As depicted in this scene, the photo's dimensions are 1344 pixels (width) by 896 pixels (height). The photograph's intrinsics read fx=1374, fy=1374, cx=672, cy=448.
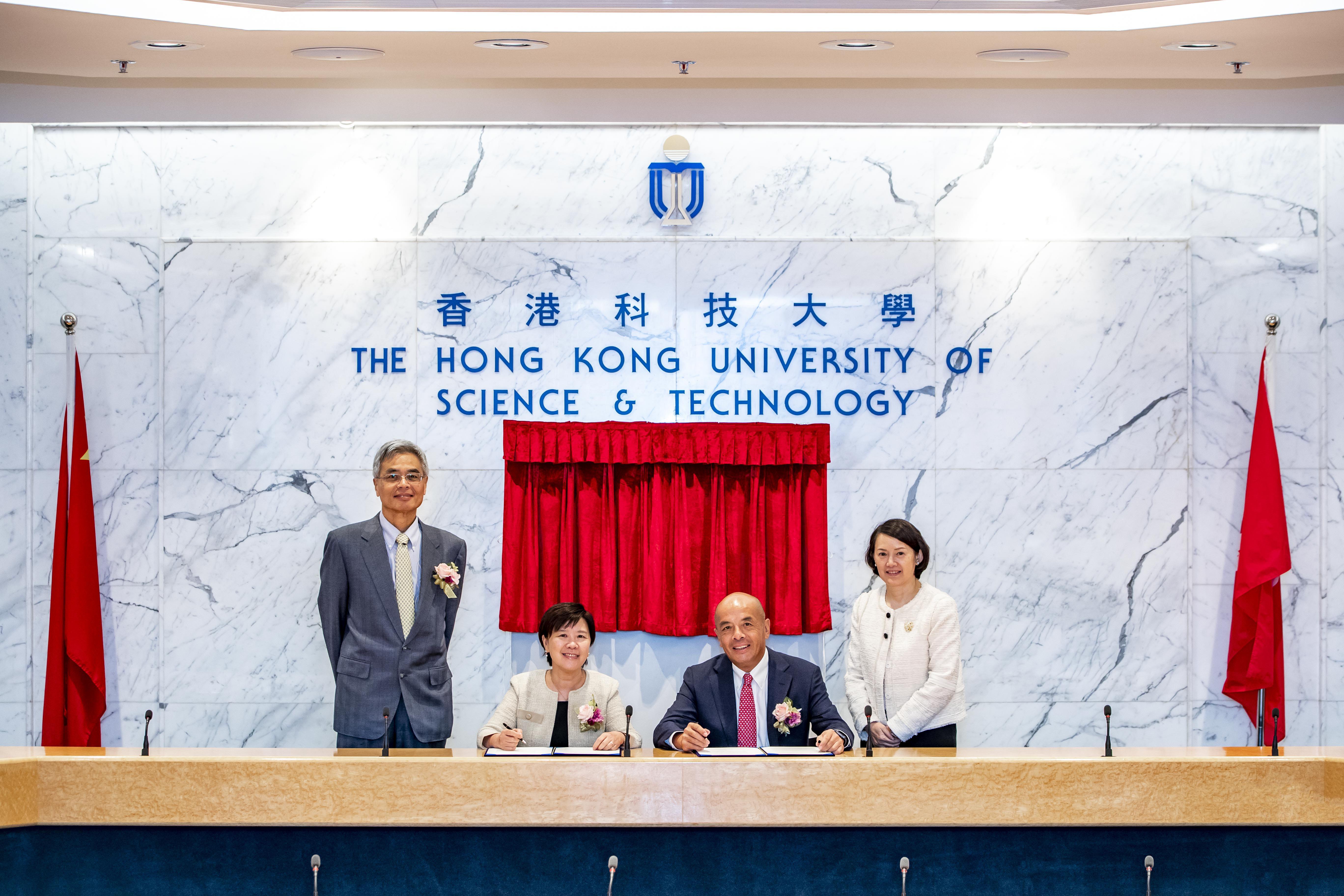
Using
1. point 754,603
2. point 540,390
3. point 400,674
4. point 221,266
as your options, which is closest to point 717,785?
point 754,603

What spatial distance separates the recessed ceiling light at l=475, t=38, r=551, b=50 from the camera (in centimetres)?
502

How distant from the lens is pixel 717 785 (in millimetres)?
3738

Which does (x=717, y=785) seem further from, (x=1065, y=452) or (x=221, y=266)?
(x=221, y=266)

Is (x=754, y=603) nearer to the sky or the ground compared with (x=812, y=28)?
nearer to the ground

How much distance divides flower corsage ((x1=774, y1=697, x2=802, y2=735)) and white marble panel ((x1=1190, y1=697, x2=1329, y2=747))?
7.43 feet

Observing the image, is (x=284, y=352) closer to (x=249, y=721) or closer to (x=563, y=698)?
(x=249, y=721)

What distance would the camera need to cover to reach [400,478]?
193 inches

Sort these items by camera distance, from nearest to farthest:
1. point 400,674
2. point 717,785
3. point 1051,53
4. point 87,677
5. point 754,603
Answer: point 717,785 < point 754,603 < point 400,674 < point 1051,53 < point 87,677

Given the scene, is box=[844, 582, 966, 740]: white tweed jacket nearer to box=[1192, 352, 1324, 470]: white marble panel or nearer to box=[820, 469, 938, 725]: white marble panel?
box=[820, 469, 938, 725]: white marble panel

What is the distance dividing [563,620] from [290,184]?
2.49 m

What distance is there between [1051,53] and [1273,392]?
178cm

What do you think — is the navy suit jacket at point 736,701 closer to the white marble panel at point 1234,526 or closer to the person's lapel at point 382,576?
the person's lapel at point 382,576

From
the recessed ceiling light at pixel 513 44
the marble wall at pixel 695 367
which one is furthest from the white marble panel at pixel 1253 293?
the recessed ceiling light at pixel 513 44

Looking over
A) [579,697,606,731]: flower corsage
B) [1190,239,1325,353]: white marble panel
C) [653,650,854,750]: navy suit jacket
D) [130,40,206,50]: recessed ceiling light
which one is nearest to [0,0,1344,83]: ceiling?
[130,40,206,50]: recessed ceiling light
